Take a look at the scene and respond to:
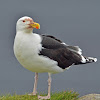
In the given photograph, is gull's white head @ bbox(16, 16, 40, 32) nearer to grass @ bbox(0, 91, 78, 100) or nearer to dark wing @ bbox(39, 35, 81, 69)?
dark wing @ bbox(39, 35, 81, 69)

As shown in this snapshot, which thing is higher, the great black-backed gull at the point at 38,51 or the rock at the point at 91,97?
the great black-backed gull at the point at 38,51

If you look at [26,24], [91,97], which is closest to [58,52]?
[26,24]

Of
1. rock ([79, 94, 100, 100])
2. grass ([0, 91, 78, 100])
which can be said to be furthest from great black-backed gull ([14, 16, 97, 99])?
rock ([79, 94, 100, 100])

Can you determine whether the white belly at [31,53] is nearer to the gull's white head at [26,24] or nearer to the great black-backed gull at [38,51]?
the great black-backed gull at [38,51]

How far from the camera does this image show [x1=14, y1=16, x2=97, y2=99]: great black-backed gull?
8805 mm

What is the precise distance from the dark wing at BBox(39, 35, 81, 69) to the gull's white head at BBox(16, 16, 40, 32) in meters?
0.54

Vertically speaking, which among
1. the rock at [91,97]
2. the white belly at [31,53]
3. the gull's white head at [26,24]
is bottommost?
the rock at [91,97]

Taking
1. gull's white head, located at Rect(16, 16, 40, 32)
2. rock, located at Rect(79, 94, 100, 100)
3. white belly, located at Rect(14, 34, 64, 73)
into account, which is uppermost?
gull's white head, located at Rect(16, 16, 40, 32)

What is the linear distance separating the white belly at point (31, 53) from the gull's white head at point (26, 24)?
18cm

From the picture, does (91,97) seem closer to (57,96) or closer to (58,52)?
(57,96)

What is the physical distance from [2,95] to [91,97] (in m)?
2.50

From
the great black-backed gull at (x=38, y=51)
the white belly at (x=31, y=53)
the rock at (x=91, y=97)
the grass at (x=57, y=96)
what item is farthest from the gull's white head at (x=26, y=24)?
the rock at (x=91, y=97)

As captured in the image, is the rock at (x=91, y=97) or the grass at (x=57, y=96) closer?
the rock at (x=91, y=97)

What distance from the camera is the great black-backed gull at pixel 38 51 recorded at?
880cm
